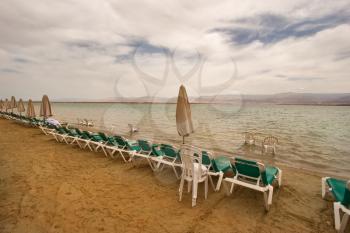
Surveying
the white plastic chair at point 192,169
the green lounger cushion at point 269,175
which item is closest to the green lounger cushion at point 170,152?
the white plastic chair at point 192,169

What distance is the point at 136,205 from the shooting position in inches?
158

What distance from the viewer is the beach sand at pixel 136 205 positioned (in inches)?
133

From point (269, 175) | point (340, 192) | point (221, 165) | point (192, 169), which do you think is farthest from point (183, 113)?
point (340, 192)

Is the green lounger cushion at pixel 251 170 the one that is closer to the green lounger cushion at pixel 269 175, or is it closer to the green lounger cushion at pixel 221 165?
the green lounger cushion at pixel 269 175

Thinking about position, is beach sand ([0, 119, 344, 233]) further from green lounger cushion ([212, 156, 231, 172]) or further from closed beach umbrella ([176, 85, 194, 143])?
closed beach umbrella ([176, 85, 194, 143])

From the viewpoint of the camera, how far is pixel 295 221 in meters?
3.51

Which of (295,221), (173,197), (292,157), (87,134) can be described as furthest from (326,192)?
(87,134)

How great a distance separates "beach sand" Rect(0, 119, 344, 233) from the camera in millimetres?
3367

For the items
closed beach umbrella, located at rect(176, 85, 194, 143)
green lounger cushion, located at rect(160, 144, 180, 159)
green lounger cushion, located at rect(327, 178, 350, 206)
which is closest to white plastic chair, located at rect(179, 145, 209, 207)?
green lounger cushion, located at rect(160, 144, 180, 159)

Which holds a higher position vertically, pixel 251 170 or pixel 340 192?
pixel 251 170

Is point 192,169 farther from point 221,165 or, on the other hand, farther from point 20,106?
point 20,106

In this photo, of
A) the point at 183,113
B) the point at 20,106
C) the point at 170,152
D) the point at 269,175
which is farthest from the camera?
the point at 20,106

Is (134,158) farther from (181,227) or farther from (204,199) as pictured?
(181,227)

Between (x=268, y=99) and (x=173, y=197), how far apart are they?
18747 centimetres
